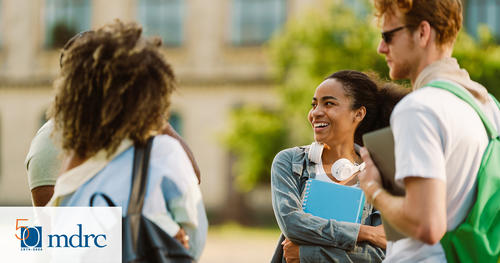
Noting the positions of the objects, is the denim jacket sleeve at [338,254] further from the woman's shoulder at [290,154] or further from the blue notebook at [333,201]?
the woman's shoulder at [290,154]

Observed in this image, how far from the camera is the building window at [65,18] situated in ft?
88.5

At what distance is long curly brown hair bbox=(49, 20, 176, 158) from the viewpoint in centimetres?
252

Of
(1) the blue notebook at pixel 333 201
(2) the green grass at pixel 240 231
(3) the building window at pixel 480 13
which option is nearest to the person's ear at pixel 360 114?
(1) the blue notebook at pixel 333 201

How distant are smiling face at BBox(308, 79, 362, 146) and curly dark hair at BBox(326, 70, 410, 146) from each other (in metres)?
0.06

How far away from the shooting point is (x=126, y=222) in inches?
95.3

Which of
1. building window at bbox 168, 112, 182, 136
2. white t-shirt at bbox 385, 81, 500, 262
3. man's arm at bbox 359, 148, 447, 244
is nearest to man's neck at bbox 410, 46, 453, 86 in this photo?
white t-shirt at bbox 385, 81, 500, 262

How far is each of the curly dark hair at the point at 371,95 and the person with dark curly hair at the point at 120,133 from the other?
58.7 inches

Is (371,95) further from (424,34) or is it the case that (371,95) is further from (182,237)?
(182,237)

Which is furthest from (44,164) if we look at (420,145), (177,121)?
(177,121)

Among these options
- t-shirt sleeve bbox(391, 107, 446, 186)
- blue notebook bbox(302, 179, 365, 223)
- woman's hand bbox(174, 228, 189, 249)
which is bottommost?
blue notebook bbox(302, 179, 365, 223)

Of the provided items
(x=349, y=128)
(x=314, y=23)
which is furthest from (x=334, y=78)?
(x=314, y=23)

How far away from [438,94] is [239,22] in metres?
23.8

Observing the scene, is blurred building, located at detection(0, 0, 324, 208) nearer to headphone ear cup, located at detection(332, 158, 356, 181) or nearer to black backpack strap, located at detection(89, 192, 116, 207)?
headphone ear cup, located at detection(332, 158, 356, 181)

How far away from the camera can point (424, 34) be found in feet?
8.38
